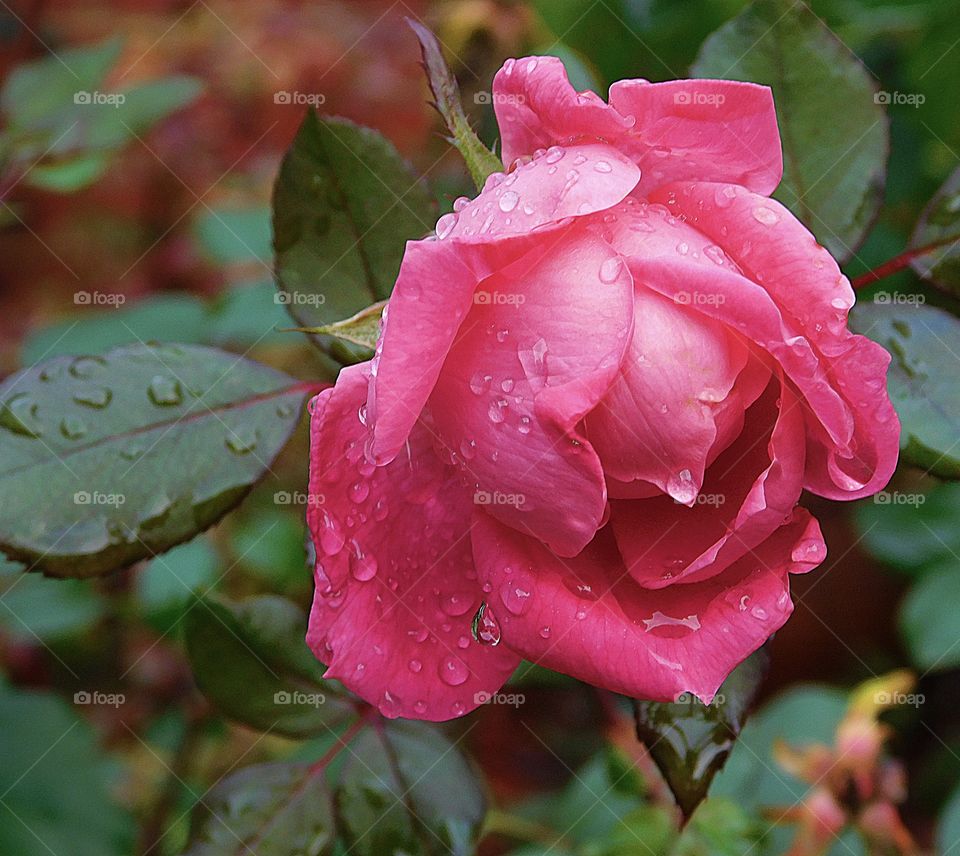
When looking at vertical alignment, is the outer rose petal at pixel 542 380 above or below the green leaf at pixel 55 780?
above

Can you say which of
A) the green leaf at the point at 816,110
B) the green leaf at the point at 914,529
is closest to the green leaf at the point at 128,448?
the green leaf at the point at 816,110

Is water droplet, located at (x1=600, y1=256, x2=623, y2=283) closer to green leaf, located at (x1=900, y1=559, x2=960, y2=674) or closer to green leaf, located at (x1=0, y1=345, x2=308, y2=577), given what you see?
green leaf, located at (x1=0, y1=345, x2=308, y2=577)

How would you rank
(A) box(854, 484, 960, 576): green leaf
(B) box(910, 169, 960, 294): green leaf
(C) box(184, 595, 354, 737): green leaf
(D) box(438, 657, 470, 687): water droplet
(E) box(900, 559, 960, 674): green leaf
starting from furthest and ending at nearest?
(A) box(854, 484, 960, 576): green leaf
(E) box(900, 559, 960, 674): green leaf
(C) box(184, 595, 354, 737): green leaf
(B) box(910, 169, 960, 294): green leaf
(D) box(438, 657, 470, 687): water droplet

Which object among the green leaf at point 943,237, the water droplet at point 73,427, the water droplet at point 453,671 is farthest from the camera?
the green leaf at point 943,237

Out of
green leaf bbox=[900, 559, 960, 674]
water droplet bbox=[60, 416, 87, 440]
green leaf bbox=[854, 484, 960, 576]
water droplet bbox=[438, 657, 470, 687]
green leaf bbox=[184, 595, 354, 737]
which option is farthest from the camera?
green leaf bbox=[854, 484, 960, 576]

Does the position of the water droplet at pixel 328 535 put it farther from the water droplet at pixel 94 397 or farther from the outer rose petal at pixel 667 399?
the water droplet at pixel 94 397

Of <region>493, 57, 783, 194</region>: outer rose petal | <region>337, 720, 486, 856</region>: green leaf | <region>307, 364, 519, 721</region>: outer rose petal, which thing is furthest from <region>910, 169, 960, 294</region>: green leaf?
<region>337, 720, 486, 856</region>: green leaf
